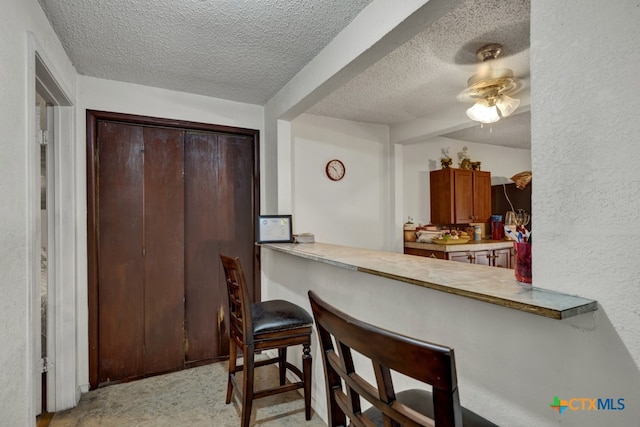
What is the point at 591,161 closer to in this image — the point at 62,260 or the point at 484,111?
the point at 484,111

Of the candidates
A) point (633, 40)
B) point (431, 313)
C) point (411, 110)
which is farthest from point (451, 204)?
point (633, 40)

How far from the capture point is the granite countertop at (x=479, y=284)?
78 cm

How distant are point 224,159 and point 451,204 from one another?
2.84 metres

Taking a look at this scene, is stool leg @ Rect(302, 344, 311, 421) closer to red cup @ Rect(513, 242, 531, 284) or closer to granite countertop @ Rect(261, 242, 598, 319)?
granite countertop @ Rect(261, 242, 598, 319)

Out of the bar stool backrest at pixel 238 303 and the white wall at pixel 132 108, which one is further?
the white wall at pixel 132 108

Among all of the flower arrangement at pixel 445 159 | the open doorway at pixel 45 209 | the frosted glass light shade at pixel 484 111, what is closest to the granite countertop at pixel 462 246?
the flower arrangement at pixel 445 159

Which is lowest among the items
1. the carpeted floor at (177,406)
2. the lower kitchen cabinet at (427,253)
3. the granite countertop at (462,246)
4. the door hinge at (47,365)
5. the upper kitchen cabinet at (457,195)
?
the carpeted floor at (177,406)

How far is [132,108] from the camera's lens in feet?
8.49

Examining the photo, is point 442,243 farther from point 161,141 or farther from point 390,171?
point 161,141

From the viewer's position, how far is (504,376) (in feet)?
3.32

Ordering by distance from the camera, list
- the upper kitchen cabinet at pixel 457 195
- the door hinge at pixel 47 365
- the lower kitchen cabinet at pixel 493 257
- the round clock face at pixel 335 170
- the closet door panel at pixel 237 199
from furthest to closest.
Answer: the upper kitchen cabinet at pixel 457 195
the lower kitchen cabinet at pixel 493 257
the round clock face at pixel 335 170
the closet door panel at pixel 237 199
the door hinge at pixel 47 365

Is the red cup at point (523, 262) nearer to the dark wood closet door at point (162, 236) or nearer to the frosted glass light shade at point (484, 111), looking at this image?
the frosted glass light shade at point (484, 111)

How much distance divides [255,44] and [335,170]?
1.75 meters

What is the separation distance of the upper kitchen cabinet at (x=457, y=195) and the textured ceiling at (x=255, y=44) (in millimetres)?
1482
